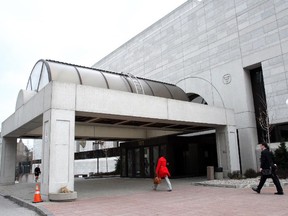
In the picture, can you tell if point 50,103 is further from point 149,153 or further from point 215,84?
point 215,84

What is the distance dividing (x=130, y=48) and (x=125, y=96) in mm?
20841

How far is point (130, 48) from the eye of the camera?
32.7m

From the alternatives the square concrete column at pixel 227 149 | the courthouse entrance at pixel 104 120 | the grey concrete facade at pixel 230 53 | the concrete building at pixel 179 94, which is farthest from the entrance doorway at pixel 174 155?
the square concrete column at pixel 227 149

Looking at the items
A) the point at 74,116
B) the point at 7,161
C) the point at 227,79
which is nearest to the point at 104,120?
the point at 74,116

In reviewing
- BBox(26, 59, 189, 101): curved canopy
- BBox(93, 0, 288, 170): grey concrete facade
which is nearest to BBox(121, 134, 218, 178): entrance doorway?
BBox(93, 0, 288, 170): grey concrete facade

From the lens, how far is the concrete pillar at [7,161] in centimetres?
2009

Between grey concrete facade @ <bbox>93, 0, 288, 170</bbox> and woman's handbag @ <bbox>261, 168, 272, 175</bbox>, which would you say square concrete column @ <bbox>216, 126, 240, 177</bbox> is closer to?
grey concrete facade @ <bbox>93, 0, 288, 170</bbox>

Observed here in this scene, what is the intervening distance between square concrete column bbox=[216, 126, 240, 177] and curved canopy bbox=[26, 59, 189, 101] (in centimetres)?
447

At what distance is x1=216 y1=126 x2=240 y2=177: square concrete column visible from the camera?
17.5 m

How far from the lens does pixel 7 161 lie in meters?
20.3

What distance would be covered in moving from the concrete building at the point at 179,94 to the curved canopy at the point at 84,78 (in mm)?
58

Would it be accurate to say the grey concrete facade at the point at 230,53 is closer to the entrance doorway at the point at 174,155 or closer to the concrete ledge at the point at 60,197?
the entrance doorway at the point at 174,155

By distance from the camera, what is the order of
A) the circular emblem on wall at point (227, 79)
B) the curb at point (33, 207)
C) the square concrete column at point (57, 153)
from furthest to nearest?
the circular emblem on wall at point (227, 79) → the square concrete column at point (57, 153) → the curb at point (33, 207)

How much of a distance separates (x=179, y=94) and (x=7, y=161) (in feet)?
44.4
